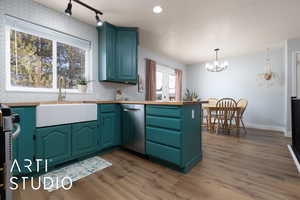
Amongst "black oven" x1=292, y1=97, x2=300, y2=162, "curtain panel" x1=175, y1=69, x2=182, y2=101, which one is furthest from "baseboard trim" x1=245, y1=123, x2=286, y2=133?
"curtain panel" x1=175, y1=69, x2=182, y2=101

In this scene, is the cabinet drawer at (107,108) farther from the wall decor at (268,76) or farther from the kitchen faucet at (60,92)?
the wall decor at (268,76)

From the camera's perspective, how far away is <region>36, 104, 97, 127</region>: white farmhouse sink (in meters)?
1.68

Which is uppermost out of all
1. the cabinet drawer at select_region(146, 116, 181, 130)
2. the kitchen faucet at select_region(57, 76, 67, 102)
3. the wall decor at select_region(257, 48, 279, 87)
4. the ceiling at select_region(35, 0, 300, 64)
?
the ceiling at select_region(35, 0, 300, 64)

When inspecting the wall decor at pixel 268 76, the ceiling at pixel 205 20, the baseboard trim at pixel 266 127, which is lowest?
the baseboard trim at pixel 266 127

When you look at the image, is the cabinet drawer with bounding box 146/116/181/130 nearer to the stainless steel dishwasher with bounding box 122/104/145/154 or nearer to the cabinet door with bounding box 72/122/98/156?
the stainless steel dishwasher with bounding box 122/104/145/154

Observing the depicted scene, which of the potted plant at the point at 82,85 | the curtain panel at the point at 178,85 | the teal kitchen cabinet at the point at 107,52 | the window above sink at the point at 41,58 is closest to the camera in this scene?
the window above sink at the point at 41,58

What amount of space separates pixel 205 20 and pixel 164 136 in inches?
86.3

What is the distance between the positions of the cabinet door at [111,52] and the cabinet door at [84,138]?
1.02 meters

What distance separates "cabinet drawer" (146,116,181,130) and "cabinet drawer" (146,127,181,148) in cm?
6

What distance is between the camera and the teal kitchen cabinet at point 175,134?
1.74 m

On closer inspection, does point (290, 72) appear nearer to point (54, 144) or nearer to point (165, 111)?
point (165, 111)

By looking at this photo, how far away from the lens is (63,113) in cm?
184

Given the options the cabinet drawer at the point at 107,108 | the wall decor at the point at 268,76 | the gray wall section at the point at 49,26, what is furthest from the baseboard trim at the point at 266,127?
the cabinet drawer at the point at 107,108

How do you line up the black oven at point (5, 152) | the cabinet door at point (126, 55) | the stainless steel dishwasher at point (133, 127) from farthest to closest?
the cabinet door at point (126, 55) < the stainless steel dishwasher at point (133, 127) < the black oven at point (5, 152)
